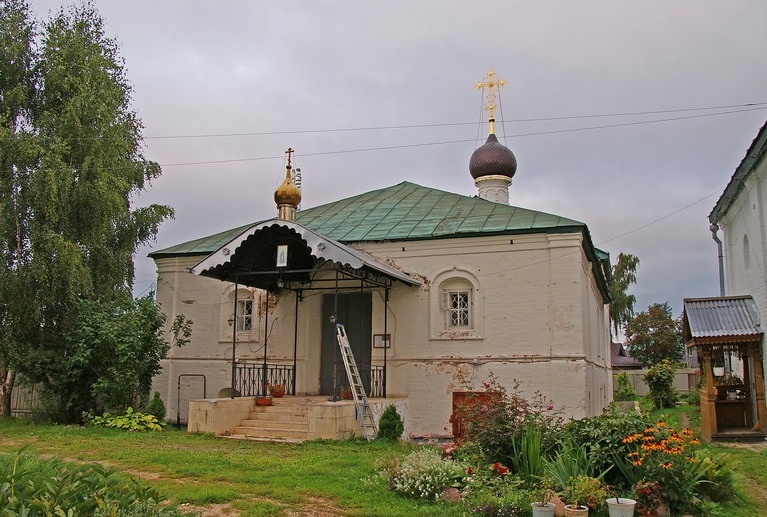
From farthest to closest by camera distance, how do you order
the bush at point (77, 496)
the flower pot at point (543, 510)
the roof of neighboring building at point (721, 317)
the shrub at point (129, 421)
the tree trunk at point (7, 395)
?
the tree trunk at point (7, 395)
the shrub at point (129, 421)
the roof of neighboring building at point (721, 317)
the flower pot at point (543, 510)
the bush at point (77, 496)

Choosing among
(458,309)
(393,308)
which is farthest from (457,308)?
(393,308)

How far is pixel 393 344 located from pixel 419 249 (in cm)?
216

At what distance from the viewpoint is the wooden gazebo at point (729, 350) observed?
12.8 meters

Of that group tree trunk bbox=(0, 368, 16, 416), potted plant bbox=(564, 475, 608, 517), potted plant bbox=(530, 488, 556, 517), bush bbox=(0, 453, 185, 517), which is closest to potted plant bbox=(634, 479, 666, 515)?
potted plant bbox=(564, 475, 608, 517)

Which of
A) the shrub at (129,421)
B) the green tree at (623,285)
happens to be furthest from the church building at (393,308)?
the green tree at (623,285)

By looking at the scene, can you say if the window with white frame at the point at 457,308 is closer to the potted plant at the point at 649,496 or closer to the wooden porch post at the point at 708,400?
the wooden porch post at the point at 708,400

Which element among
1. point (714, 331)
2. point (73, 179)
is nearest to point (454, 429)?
point (714, 331)

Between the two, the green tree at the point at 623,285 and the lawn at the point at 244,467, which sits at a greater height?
the green tree at the point at 623,285

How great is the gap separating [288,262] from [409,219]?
3160 millimetres

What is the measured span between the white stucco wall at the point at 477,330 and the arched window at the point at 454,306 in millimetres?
33

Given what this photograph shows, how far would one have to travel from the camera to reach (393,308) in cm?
1520

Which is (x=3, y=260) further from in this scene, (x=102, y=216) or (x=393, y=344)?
(x=393, y=344)

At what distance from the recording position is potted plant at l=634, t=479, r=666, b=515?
6.74 metres

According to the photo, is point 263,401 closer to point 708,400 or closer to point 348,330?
point 348,330
